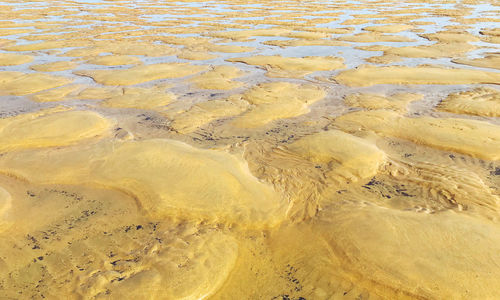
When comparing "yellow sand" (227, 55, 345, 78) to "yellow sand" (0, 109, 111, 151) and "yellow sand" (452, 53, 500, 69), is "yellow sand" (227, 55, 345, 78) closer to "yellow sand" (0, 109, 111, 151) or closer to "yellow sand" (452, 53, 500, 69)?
"yellow sand" (452, 53, 500, 69)

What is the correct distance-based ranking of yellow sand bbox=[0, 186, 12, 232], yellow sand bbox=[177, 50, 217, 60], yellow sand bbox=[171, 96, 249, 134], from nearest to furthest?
yellow sand bbox=[0, 186, 12, 232]
yellow sand bbox=[171, 96, 249, 134]
yellow sand bbox=[177, 50, 217, 60]

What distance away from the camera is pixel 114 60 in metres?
13.0

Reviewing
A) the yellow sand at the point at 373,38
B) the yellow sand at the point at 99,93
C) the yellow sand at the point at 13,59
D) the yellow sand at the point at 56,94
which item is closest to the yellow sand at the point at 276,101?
the yellow sand at the point at 99,93

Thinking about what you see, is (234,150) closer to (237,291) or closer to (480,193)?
(237,291)

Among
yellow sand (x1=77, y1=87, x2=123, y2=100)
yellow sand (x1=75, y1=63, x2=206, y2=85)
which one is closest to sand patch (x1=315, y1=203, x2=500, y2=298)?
yellow sand (x1=77, y1=87, x2=123, y2=100)

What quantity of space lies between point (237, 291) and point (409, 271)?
1780mm

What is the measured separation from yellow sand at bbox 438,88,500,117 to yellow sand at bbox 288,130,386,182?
3.31 m

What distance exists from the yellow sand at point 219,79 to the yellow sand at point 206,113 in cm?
132

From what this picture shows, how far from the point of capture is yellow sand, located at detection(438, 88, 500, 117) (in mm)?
7529

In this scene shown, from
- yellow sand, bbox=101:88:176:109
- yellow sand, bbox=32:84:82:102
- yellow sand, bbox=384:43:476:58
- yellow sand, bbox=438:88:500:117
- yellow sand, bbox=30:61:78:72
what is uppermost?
yellow sand, bbox=384:43:476:58

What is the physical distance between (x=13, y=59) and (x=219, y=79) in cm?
926

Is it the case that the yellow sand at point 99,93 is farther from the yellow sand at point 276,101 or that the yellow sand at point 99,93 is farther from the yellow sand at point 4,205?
the yellow sand at point 4,205

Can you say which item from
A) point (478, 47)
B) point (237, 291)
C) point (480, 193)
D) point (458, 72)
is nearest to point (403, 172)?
point (480, 193)

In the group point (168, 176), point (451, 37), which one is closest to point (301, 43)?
point (451, 37)
